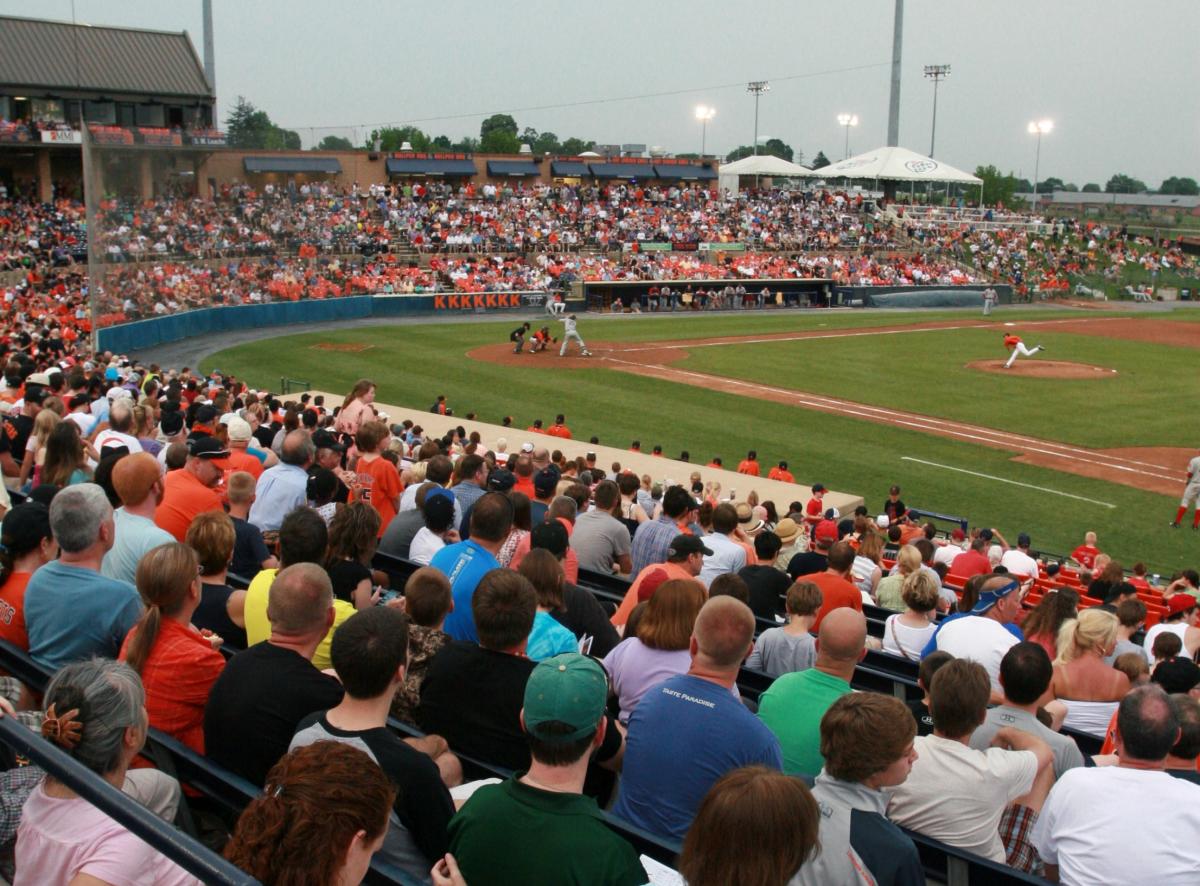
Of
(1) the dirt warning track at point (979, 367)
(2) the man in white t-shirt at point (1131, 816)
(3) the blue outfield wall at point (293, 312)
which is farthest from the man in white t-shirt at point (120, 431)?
(3) the blue outfield wall at point (293, 312)

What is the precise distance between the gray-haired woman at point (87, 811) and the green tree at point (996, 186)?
397 ft

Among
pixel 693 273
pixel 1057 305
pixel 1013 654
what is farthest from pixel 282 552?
pixel 1057 305

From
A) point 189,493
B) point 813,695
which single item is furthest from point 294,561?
point 813,695

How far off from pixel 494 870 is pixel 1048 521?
17852 mm

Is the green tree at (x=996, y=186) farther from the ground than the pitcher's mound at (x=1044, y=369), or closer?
farther from the ground

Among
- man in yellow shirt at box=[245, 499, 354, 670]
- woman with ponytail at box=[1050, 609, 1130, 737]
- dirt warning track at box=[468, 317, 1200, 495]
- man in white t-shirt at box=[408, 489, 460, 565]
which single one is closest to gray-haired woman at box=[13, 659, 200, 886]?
man in yellow shirt at box=[245, 499, 354, 670]

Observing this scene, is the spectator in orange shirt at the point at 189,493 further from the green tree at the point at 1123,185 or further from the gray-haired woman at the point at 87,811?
the green tree at the point at 1123,185

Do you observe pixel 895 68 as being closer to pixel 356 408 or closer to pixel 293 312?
pixel 293 312

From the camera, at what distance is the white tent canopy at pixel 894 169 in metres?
69.3

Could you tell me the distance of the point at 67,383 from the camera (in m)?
14.2

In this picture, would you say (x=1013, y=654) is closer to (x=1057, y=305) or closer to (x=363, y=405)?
(x=363, y=405)

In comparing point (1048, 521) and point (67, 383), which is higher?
point (67, 383)

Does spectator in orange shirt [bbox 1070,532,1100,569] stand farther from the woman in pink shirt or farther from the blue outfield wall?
the blue outfield wall

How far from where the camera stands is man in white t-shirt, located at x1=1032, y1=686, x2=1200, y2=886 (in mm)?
4059
